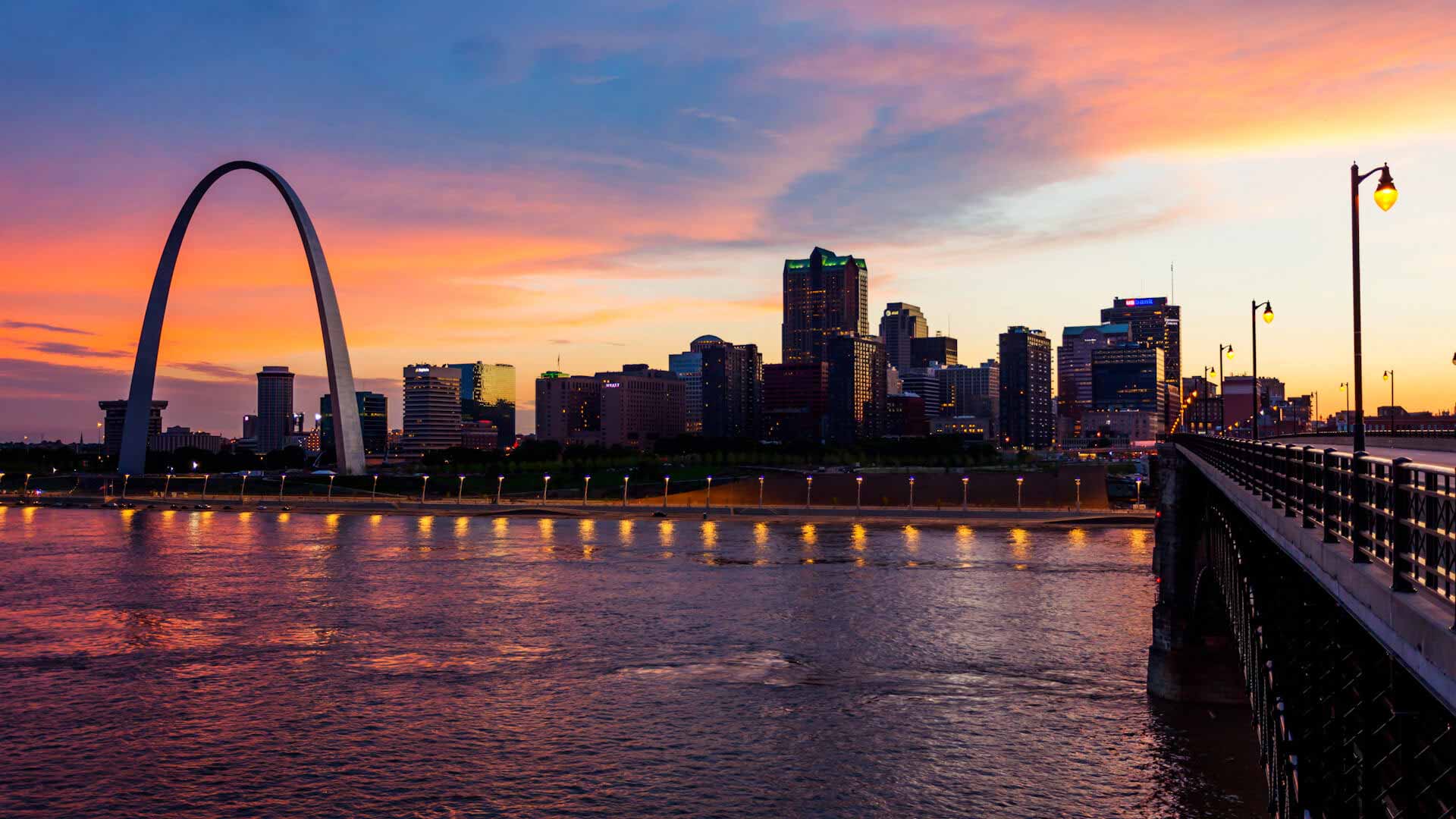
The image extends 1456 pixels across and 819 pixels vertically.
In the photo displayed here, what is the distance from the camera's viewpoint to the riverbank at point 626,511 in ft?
375

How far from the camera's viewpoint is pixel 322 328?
444ft

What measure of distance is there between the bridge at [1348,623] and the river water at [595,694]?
1162 centimetres

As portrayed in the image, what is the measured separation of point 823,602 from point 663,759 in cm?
2873

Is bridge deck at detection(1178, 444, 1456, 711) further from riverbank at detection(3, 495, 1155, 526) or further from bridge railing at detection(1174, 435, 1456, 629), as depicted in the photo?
riverbank at detection(3, 495, 1155, 526)

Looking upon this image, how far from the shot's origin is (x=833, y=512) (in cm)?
12006

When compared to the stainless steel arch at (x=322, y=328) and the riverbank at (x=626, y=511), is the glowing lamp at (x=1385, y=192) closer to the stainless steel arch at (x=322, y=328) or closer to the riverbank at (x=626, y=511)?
the riverbank at (x=626, y=511)

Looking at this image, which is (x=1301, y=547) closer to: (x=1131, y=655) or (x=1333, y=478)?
(x=1333, y=478)

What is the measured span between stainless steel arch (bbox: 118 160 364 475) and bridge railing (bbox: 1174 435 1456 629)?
122101 mm

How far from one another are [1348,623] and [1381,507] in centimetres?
174

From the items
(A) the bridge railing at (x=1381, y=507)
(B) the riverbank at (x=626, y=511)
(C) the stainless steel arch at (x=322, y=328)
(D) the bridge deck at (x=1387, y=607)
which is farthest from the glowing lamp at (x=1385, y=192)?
(C) the stainless steel arch at (x=322, y=328)

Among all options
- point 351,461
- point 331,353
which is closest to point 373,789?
point 331,353

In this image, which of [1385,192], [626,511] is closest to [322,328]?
[626,511]

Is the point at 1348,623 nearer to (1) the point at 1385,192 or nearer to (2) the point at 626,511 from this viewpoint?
(1) the point at 1385,192

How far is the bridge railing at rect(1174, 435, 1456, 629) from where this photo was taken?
9.33m
